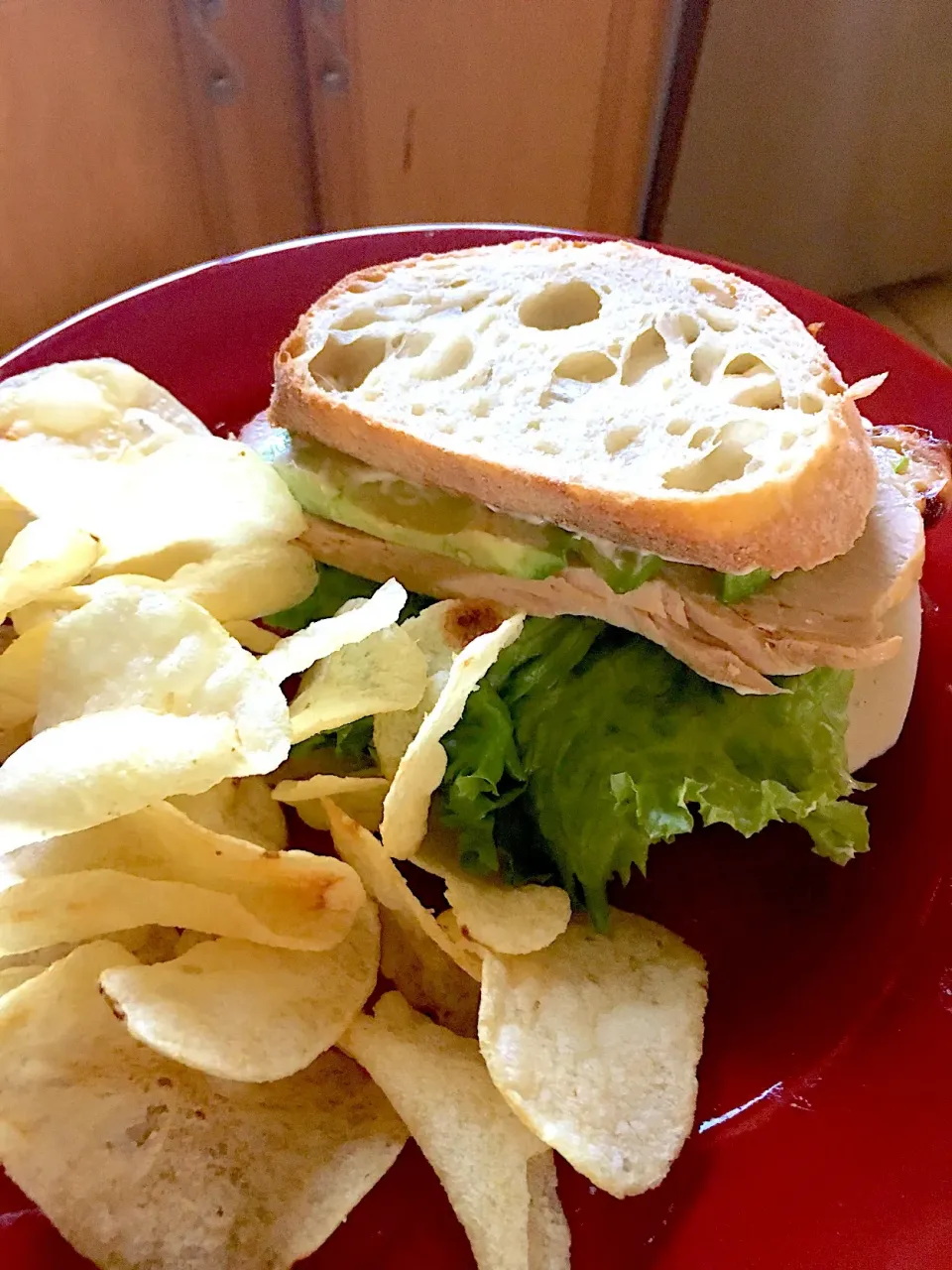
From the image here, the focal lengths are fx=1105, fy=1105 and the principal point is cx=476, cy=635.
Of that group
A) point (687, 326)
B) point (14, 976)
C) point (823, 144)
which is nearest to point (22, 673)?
point (14, 976)

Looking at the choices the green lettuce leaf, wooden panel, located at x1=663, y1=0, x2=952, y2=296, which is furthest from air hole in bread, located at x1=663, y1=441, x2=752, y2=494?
wooden panel, located at x1=663, y1=0, x2=952, y2=296

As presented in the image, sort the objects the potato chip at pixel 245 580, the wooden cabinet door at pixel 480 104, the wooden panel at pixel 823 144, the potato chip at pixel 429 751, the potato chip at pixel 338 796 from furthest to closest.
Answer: the wooden panel at pixel 823 144 < the wooden cabinet door at pixel 480 104 < the potato chip at pixel 245 580 < the potato chip at pixel 338 796 < the potato chip at pixel 429 751

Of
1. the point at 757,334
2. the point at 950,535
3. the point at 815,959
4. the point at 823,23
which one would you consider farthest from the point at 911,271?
the point at 815,959

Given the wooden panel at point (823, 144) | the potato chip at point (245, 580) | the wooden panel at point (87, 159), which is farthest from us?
the wooden panel at point (823, 144)

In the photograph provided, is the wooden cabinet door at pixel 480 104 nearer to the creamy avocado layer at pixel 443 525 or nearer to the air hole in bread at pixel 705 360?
the creamy avocado layer at pixel 443 525

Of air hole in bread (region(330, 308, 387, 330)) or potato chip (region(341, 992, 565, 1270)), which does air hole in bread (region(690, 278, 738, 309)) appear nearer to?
air hole in bread (region(330, 308, 387, 330))

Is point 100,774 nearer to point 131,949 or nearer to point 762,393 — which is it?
point 131,949

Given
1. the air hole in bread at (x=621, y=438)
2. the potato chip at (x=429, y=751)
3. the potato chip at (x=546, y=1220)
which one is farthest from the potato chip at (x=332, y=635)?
the potato chip at (x=546, y=1220)

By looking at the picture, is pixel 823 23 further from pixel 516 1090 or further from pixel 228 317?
pixel 516 1090
